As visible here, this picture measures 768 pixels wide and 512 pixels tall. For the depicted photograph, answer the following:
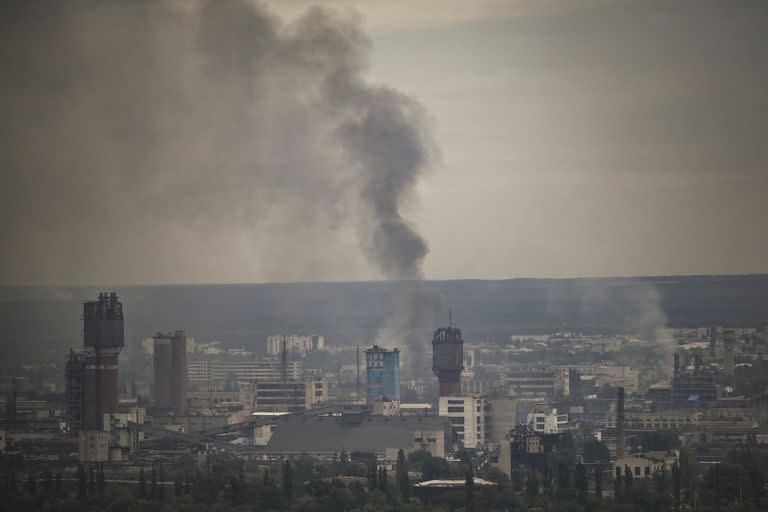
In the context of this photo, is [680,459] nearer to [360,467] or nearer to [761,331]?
[360,467]

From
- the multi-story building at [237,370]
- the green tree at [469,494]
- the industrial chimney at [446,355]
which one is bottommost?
the green tree at [469,494]

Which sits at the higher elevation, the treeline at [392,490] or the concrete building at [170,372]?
the concrete building at [170,372]

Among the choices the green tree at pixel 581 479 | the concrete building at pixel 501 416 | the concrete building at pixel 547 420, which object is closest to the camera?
the green tree at pixel 581 479

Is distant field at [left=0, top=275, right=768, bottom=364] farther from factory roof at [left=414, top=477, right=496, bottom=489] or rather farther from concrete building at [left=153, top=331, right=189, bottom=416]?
factory roof at [left=414, top=477, right=496, bottom=489]

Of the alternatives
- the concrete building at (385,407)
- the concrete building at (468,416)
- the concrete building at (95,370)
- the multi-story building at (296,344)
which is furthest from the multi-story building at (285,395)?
the multi-story building at (296,344)

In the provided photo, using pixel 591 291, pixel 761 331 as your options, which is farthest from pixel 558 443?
pixel 591 291

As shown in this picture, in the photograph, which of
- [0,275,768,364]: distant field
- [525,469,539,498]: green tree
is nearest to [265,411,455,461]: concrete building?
[525,469,539,498]: green tree

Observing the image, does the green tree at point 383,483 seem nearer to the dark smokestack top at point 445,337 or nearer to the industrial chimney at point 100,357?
the industrial chimney at point 100,357
